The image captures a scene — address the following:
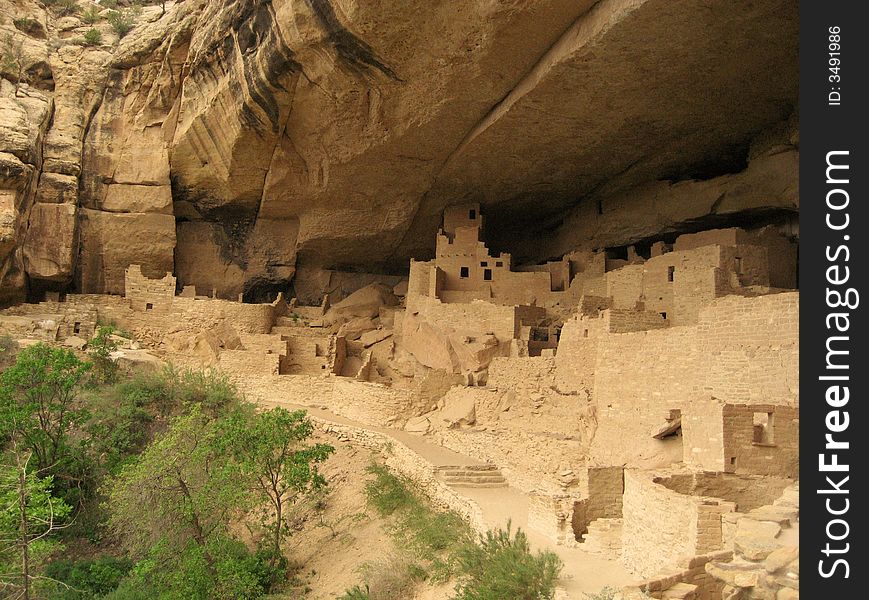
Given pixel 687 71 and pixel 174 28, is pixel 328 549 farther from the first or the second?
pixel 174 28

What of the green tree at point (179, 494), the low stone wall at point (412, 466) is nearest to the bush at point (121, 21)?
the low stone wall at point (412, 466)

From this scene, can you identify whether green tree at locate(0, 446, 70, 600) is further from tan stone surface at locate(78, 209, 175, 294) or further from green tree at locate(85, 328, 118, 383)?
tan stone surface at locate(78, 209, 175, 294)

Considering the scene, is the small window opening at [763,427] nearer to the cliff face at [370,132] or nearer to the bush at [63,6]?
the cliff face at [370,132]

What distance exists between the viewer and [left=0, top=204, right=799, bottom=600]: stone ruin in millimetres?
7758

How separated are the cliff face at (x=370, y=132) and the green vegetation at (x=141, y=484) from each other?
18.9 ft

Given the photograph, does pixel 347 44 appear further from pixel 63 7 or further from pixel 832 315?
pixel 63 7

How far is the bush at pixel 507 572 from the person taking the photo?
748 centimetres

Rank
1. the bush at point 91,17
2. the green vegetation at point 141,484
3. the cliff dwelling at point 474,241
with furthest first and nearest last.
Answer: the bush at point 91,17 → the green vegetation at point 141,484 → the cliff dwelling at point 474,241

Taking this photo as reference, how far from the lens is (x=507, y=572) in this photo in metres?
7.79

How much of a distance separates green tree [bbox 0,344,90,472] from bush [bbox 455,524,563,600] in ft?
34.0

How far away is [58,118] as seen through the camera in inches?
853

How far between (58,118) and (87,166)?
162 centimetres

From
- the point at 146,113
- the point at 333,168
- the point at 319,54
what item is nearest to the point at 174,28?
the point at 146,113

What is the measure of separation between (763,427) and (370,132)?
12.0 m
